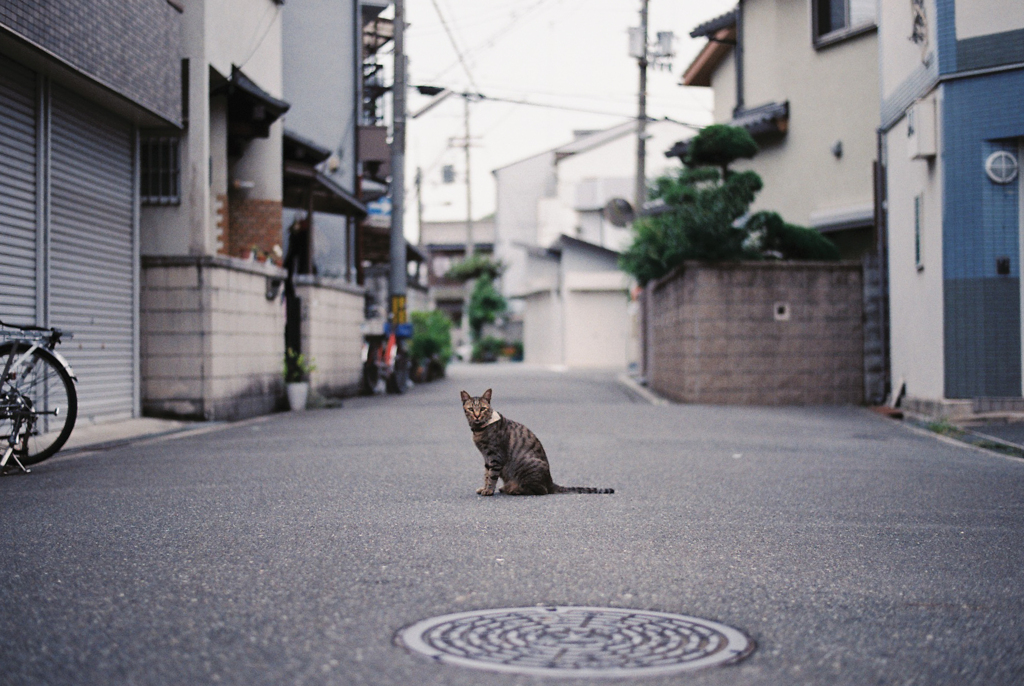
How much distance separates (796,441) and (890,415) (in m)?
3.33

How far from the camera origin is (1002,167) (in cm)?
1016

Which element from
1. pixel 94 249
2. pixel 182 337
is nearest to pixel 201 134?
pixel 94 249

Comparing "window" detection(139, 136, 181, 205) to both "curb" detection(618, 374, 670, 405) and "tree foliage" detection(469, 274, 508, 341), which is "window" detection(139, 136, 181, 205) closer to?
"curb" detection(618, 374, 670, 405)

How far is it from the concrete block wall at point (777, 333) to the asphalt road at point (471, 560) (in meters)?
6.03

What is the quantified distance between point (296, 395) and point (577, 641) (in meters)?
11.8

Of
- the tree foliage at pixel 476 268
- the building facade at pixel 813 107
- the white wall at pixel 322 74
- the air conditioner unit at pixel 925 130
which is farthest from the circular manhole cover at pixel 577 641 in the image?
the tree foliage at pixel 476 268

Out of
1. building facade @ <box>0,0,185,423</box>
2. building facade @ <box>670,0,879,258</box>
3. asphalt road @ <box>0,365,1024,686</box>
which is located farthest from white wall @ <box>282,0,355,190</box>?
asphalt road @ <box>0,365,1024,686</box>

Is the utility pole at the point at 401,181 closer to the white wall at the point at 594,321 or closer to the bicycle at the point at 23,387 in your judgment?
the bicycle at the point at 23,387

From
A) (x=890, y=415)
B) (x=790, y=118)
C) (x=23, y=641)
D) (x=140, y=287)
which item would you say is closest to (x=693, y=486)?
(x=23, y=641)

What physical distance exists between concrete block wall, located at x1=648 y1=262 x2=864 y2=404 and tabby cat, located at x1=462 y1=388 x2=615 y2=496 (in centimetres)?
874

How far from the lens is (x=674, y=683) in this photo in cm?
261

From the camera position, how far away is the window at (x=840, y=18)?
55.2ft

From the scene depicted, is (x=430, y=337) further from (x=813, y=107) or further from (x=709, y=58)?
(x=813, y=107)

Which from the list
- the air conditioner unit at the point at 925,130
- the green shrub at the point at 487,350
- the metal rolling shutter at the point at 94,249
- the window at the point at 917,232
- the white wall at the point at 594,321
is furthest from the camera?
the green shrub at the point at 487,350
